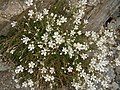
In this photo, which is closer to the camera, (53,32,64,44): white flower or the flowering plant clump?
(53,32,64,44): white flower

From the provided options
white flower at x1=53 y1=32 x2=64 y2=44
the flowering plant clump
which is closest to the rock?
the flowering plant clump

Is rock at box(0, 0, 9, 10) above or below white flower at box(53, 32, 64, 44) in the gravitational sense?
above

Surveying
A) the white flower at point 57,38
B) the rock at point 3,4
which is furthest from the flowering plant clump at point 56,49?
the rock at point 3,4

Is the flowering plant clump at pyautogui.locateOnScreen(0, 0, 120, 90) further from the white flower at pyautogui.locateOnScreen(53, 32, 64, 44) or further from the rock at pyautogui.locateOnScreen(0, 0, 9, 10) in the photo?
the rock at pyautogui.locateOnScreen(0, 0, 9, 10)

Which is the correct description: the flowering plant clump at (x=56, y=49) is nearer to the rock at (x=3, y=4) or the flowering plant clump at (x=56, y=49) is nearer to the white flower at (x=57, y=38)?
the white flower at (x=57, y=38)

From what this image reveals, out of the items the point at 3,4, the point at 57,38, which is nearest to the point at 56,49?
the point at 57,38

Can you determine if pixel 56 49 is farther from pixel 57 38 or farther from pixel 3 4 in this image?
pixel 3 4

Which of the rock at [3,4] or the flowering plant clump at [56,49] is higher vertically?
the rock at [3,4]

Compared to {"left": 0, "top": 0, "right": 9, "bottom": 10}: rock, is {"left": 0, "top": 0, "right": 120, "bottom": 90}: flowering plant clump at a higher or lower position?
lower
